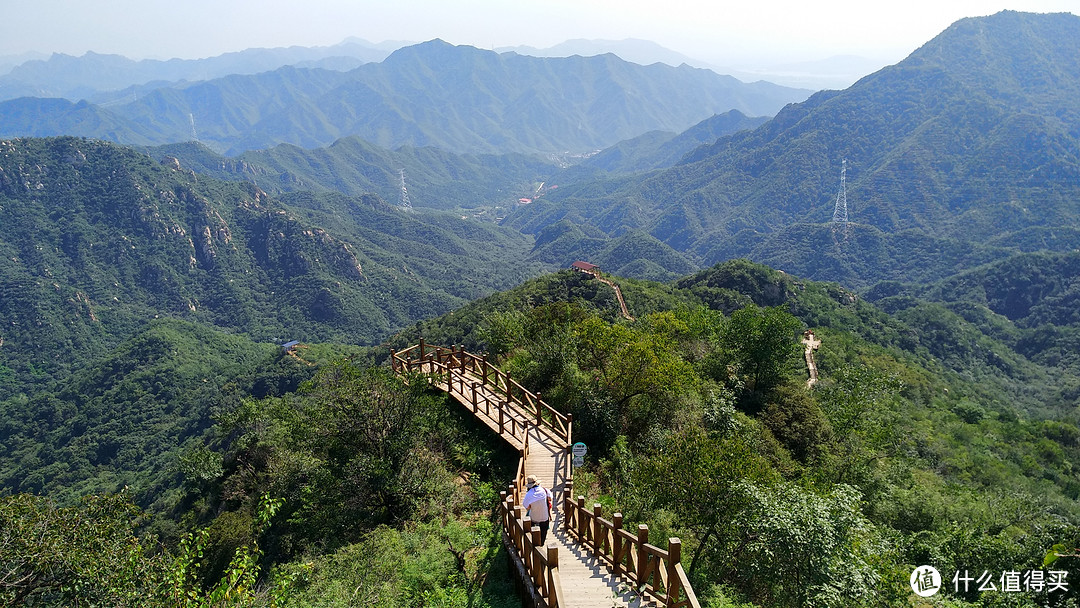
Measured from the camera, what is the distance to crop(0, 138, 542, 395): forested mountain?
134m

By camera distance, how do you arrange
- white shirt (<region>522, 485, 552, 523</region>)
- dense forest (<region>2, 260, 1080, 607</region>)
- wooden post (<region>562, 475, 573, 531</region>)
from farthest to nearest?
wooden post (<region>562, 475, 573, 531</region>), white shirt (<region>522, 485, 552, 523</region>), dense forest (<region>2, 260, 1080, 607</region>)

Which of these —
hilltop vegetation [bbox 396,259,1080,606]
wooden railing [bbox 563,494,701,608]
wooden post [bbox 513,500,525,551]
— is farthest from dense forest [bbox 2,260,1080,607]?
wooden railing [bbox 563,494,701,608]

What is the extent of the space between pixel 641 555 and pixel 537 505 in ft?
9.36

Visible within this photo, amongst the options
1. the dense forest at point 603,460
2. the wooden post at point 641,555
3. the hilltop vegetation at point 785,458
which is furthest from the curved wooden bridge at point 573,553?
the hilltop vegetation at point 785,458

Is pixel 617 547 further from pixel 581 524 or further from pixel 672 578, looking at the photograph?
pixel 672 578

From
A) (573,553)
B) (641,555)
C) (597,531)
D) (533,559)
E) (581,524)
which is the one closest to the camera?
(641,555)

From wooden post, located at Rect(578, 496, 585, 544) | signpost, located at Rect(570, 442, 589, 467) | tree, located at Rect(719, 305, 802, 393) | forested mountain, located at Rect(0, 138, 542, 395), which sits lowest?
forested mountain, located at Rect(0, 138, 542, 395)

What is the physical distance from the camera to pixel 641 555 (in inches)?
414

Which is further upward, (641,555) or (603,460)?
(641,555)

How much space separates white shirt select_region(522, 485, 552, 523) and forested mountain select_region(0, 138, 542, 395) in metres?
143

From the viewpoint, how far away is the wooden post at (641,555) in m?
10.2

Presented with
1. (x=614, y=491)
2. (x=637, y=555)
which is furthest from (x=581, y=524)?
(x=614, y=491)

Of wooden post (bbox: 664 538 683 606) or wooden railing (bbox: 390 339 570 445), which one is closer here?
wooden post (bbox: 664 538 683 606)

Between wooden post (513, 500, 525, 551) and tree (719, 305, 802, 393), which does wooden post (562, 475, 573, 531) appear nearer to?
wooden post (513, 500, 525, 551)
